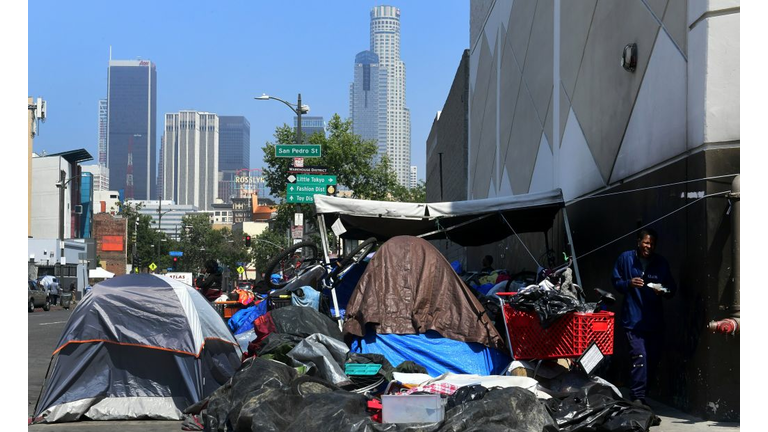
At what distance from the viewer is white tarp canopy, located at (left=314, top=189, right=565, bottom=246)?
1258cm

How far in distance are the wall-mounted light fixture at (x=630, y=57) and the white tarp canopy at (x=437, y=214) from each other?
2443 millimetres

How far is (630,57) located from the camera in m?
10.6

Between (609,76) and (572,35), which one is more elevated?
(572,35)

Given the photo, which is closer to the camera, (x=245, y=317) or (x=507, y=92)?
(x=245, y=317)

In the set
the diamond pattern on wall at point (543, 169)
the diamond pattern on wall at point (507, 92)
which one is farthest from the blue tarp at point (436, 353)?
the diamond pattern on wall at point (507, 92)

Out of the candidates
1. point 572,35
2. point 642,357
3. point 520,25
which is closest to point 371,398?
point 642,357

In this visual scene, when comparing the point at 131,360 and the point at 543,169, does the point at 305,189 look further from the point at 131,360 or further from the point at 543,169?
the point at 131,360

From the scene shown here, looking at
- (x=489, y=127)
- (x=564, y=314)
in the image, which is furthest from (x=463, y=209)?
(x=489, y=127)

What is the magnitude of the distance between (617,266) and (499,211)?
3.49 metres

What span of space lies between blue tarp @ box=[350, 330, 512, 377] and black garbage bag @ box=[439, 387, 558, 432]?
9.01 ft

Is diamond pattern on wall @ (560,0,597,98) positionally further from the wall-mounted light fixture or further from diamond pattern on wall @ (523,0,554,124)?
the wall-mounted light fixture

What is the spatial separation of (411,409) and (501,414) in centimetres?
76

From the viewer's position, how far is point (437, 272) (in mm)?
10914

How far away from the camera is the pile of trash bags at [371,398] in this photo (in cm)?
729
